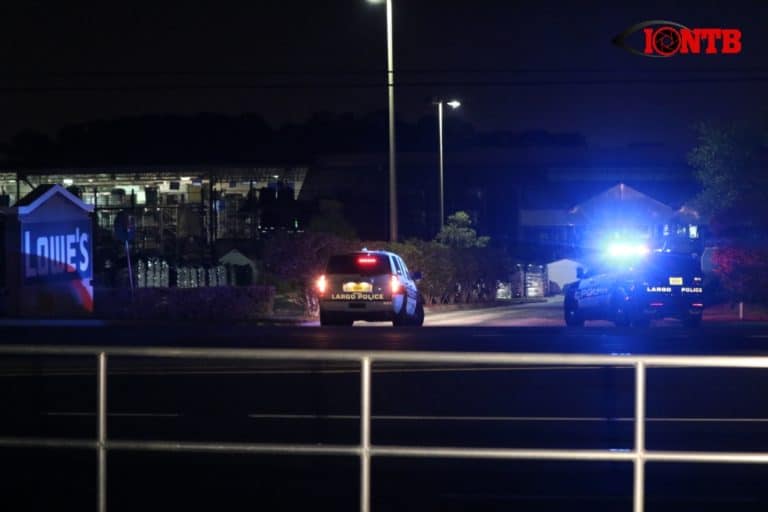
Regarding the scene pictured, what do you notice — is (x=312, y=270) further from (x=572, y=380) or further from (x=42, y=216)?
(x=572, y=380)

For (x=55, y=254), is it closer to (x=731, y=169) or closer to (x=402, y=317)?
(x=402, y=317)

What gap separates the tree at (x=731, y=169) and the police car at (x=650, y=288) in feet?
54.1

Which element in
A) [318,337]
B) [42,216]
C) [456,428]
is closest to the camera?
[456,428]

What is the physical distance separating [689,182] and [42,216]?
2085 inches

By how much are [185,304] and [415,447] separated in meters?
26.4

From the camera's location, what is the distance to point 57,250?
115 ft

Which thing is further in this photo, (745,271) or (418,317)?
(745,271)

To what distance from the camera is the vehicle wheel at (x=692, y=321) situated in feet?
98.5

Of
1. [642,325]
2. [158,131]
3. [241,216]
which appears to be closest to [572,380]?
[642,325]

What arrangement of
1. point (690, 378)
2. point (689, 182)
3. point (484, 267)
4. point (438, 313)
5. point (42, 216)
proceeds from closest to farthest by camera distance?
point (690, 378) → point (42, 216) → point (438, 313) → point (484, 267) → point (689, 182)

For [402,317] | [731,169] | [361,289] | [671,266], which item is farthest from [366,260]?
[731,169]

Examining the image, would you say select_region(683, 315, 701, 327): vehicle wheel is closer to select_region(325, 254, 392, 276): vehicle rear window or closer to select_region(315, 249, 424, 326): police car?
select_region(315, 249, 424, 326): police car

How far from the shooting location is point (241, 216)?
67500 mm

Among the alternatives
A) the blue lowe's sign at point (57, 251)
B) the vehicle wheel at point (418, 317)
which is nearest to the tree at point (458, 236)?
the vehicle wheel at point (418, 317)
